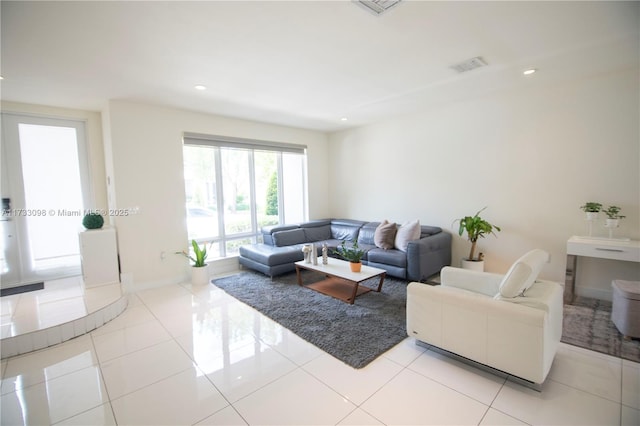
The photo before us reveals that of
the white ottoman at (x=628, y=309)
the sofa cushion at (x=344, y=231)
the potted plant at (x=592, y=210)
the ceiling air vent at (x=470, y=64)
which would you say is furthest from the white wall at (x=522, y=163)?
the ceiling air vent at (x=470, y=64)

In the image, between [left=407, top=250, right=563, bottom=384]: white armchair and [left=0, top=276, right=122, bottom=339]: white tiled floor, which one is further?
[left=0, top=276, right=122, bottom=339]: white tiled floor

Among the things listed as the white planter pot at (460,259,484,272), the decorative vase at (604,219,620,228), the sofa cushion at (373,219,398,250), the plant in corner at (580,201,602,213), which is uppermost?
the plant in corner at (580,201,602,213)

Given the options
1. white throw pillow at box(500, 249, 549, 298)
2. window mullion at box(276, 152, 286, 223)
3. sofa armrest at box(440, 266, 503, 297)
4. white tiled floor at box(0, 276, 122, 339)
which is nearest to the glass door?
white tiled floor at box(0, 276, 122, 339)

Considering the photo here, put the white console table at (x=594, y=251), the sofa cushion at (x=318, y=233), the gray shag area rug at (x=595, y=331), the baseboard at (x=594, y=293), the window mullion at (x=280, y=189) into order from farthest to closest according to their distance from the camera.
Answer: the window mullion at (x=280, y=189) → the sofa cushion at (x=318, y=233) → the baseboard at (x=594, y=293) → the white console table at (x=594, y=251) → the gray shag area rug at (x=595, y=331)

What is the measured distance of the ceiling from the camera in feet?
6.56

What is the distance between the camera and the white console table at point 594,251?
2.89 meters

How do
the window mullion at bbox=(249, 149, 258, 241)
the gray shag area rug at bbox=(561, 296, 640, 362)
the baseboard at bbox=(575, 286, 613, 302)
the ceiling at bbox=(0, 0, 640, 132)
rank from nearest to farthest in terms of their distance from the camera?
the ceiling at bbox=(0, 0, 640, 132)
the gray shag area rug at bbox=(561, 296, 640, 362)
the baseboard at bbox=(575, 286, 613, 302)
the window mullion at bbox=(249, 149, 258, 241)

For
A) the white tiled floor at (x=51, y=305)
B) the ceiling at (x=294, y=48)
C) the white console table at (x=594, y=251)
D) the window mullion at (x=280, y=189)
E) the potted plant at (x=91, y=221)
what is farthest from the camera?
the window mullion at (x=280, y=189)

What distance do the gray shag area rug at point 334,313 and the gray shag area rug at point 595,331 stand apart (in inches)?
59.9

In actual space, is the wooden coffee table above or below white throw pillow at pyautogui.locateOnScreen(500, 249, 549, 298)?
below

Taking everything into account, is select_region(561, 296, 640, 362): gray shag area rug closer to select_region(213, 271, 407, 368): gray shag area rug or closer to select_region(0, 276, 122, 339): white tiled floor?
select_region(213, 271, 407, 368): gray shag area rug

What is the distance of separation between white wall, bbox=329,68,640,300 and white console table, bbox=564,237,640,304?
34cm

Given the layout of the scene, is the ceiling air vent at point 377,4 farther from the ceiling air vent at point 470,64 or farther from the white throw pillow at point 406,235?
the white throw pillow at point 406,235

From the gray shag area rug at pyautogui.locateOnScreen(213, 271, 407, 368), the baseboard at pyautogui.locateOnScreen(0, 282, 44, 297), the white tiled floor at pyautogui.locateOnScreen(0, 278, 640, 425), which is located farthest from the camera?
the baseboard at pyautogui.locateOnScreen(0, 282, 44, 297)
